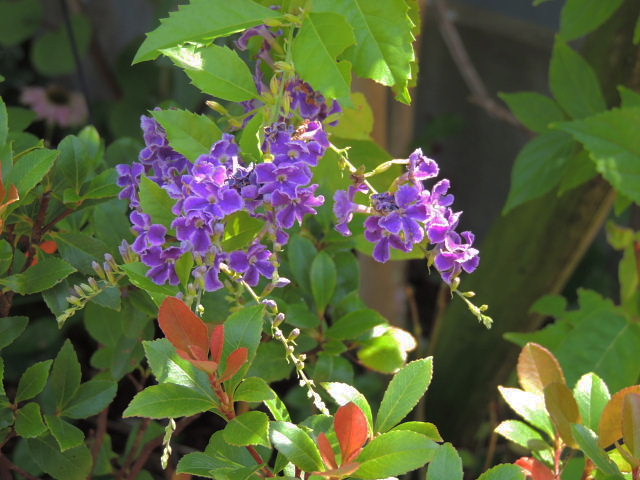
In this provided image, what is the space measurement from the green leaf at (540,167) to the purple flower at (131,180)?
592mm

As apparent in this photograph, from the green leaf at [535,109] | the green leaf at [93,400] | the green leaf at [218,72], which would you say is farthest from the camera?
the green leaf at [535,109]

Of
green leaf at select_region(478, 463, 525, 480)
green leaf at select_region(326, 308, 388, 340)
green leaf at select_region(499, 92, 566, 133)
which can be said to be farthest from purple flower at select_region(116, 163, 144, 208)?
green leaf at select_region(499, 92, 566, 133)

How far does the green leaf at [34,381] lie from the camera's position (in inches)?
29.0

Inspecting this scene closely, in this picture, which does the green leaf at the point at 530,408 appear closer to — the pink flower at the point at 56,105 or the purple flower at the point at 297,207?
the purple flower at the point at 297,207

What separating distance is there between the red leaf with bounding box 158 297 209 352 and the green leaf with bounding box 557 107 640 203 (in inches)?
22.4

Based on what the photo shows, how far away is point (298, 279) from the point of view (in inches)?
33.6

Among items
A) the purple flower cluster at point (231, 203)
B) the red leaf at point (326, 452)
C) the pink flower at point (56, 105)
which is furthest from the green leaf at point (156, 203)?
the pink flower at point (56, 105)

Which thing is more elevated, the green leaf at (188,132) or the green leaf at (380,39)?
the green leaf at (380,39)

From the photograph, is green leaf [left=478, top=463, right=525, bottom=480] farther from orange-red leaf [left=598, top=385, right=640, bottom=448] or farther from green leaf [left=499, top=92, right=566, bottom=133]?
green leaf [left=499, top=92, right=566, bottom=133]

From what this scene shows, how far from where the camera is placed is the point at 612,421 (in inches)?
25.9

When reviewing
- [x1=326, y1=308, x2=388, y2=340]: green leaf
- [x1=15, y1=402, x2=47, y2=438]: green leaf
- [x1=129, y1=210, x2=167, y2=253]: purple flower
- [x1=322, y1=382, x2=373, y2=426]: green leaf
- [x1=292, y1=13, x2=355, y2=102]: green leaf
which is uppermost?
[x1=292, y1=13, x2=355, y2=102]: green leaf

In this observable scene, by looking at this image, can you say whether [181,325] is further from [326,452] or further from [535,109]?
[535,109]

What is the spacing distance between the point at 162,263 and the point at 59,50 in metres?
1.74

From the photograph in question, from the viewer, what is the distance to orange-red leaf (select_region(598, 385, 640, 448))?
66 centimetres
